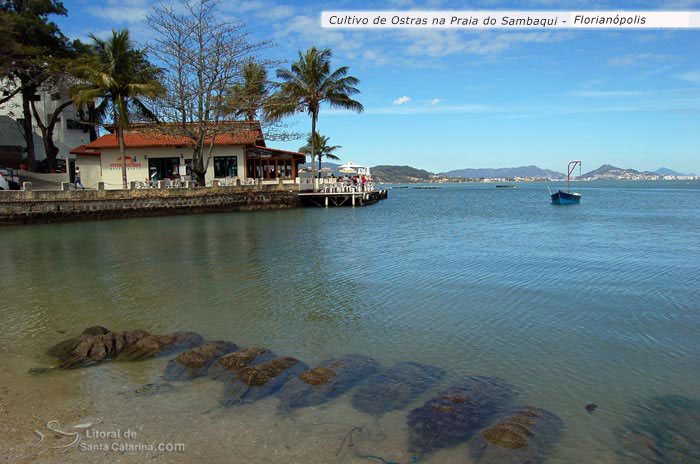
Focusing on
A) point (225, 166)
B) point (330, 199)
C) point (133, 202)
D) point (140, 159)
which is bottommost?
point (330, 199)

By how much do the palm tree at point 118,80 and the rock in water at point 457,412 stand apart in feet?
96.2

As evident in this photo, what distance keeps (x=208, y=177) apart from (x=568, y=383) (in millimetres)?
33607

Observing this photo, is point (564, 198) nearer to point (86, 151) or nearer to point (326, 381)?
point (86, 151)

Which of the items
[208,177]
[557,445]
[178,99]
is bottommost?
[557,445]

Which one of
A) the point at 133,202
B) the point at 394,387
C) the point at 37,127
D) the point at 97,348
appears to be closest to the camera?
the point at 394,387

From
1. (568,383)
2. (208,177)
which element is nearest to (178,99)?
(208,177)

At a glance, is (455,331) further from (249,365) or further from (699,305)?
(699,305)

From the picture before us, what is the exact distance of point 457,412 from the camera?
4887 mm

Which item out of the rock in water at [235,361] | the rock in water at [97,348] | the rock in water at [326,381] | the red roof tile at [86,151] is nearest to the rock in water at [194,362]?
the rock in water at [235,361]

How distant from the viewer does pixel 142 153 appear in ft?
117

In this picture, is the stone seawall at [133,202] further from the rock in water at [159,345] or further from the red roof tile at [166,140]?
the rock in water at [159,345]

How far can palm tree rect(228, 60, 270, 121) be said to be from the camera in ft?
106

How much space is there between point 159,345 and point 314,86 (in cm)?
3392

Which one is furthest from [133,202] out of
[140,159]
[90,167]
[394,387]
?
[394,387]
